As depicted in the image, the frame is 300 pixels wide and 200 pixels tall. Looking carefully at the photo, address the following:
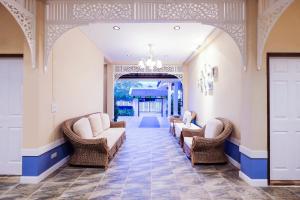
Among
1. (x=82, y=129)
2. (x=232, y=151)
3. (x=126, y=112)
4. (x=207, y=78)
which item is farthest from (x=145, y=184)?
(x=126, y=112)

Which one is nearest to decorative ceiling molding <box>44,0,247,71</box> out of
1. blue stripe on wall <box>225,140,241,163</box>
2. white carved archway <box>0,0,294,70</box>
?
white carved archway <box>0,0,294,70</box>

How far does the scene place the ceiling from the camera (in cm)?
604

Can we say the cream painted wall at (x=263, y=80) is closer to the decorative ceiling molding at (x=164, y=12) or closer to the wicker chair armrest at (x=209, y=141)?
the decorative ceiling molding at (x=164, y=12)

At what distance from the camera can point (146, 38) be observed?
23.1 feet

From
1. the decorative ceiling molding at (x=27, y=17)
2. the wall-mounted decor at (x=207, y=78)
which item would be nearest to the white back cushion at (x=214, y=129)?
the wall-mounted decor at (x=207, y=78)

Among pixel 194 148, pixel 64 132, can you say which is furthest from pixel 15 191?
pixel 194 148

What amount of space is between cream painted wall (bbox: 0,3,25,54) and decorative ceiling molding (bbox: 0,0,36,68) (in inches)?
18.0

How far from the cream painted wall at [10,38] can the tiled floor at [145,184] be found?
7.18ft

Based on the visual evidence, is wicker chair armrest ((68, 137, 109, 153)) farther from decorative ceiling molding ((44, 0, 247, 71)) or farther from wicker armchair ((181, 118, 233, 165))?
decorative ceiling molding ((44, 0, 247, 71))

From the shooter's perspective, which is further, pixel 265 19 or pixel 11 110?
pixel 11 110

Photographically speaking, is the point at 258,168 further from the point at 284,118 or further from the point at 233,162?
the point at 233,162

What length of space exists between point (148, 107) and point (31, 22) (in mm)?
30373

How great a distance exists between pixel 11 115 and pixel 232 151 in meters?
4.31

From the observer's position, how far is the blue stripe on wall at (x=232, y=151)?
16.5 feet
